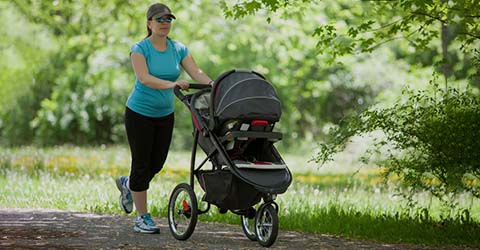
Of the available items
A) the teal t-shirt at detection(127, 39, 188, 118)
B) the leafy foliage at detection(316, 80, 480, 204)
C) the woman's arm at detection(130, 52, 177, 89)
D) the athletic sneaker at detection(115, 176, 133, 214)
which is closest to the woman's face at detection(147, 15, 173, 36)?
the teal t-shirt at detection(127, 39, 188, 118)

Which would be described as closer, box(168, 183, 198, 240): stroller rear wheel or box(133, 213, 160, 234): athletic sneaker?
box(168, 183, 198, 240): stroller rear wheel

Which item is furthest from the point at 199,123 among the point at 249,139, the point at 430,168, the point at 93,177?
the point at 93,177

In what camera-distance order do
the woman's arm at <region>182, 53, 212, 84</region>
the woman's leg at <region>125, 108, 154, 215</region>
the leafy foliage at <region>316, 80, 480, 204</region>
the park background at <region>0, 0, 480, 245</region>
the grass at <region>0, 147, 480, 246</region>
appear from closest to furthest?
the woman's leg at <region>125, 108, 154, 215</region> → the woman's arm at <region>182, 53, 212, 84</region> → the leafy foliage at <region>316, 80, 480, 204</region> → the grass at <region>0, 147, 480, 246</region> → the park background at <region>0, 0, 480, 245</region>

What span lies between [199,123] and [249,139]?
49 cm

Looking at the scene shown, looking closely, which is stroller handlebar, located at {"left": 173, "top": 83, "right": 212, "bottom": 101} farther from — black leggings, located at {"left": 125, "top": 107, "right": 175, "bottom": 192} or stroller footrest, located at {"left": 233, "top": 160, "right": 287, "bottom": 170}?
stroller footrest, located at {"left": 233, "top": 160, "right": 287, "bottom": 170}

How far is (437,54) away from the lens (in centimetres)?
2700

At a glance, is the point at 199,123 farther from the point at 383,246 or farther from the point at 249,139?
the point at 383,246

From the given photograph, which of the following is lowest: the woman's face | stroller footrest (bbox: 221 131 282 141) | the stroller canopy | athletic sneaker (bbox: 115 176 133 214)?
athletic sneaker (bbox: 115 176 133 214)

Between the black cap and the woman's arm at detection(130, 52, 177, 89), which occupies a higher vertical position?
the black cap

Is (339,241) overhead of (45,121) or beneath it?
beneath

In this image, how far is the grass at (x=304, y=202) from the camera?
314 inches

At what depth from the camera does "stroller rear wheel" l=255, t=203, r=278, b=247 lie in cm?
669

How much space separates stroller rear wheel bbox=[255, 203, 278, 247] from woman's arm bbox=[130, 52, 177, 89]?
48.7 inches

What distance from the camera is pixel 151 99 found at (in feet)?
24.2
